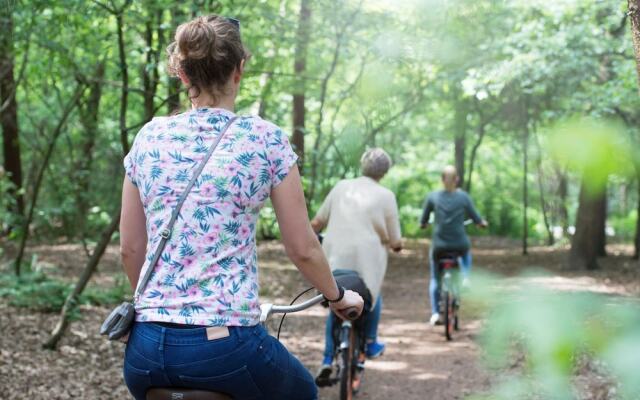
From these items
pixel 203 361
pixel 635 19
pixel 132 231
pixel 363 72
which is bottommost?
pixel 203 361

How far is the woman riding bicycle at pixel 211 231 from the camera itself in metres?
2.19

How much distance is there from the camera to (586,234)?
1633 cm

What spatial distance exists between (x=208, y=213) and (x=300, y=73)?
12765 mm

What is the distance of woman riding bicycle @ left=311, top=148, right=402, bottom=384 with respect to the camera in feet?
20.3

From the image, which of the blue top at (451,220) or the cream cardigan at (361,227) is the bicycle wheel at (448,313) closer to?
the blue top at (451,220)

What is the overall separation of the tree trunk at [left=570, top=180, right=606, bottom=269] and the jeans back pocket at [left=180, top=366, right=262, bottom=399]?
15.0 meters

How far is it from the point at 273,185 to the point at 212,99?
0.34 metres

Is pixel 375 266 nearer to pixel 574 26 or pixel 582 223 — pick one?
pixel 574 26

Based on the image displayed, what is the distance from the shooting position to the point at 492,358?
8273 mm

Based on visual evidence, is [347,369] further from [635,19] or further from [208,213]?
[208,213]

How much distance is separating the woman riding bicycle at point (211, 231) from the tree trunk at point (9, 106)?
318 cm

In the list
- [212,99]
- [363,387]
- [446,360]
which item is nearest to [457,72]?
[446,360]

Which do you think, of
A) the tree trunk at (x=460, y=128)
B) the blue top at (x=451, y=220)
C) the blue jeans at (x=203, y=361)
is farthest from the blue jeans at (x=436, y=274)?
the tree trunk at (x=460, y=128)

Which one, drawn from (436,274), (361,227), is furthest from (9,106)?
(361,227)
